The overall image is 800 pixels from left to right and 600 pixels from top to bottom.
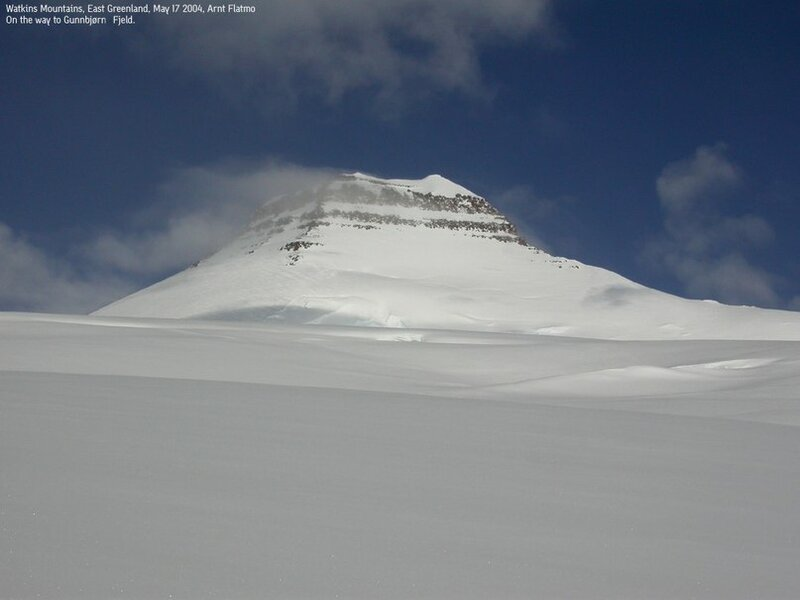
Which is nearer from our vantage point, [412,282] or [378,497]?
[378,497]

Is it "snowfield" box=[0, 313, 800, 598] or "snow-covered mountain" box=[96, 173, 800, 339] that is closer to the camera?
"snowfield" box=[0, 313, 800, 598]

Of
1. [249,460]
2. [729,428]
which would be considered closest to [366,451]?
[249,460]

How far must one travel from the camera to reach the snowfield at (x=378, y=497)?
2684mm

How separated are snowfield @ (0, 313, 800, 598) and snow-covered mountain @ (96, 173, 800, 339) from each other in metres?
60.4

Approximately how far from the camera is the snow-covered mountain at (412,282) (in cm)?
7050

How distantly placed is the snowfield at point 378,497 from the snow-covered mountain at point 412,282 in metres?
60.4

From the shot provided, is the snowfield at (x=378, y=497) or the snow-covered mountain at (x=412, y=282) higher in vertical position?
the snow-covered mountain at (x=412, y=282)

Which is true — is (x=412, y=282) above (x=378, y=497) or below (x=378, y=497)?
above

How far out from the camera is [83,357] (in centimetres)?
1358

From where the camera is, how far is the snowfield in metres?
2.68

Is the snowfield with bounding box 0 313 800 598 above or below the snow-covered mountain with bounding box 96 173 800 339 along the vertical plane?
below

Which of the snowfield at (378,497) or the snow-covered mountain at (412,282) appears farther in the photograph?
the snow-covered mountain at (412,282)

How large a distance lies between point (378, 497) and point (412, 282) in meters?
83.7

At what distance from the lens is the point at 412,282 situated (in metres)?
87.3
